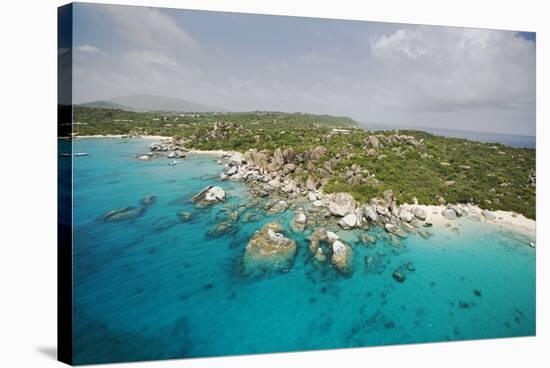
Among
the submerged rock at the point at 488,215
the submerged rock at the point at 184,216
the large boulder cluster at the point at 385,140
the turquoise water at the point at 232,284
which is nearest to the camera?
the turquoise water at the point at 232,284

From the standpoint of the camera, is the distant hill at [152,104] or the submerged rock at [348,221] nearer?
the distant hill at [152,104]

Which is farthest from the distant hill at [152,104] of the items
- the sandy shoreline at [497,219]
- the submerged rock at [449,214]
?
the submerged rock at [449,214]

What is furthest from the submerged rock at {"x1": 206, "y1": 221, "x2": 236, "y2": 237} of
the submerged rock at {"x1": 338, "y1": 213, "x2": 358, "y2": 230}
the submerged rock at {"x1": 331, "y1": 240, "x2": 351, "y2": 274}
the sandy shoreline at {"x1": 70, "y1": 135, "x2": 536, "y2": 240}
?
the submerged rock at {"x1": 338, "y1": 213, "x2": 358, "y2": 230}

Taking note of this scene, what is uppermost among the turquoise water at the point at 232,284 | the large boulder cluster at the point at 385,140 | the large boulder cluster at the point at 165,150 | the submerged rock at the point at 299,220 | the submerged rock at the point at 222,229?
the large boulder cluster at the point at 385,140

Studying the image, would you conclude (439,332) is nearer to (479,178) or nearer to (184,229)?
(479,178)

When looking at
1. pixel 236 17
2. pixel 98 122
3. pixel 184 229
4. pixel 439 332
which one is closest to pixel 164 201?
pixel 184 229

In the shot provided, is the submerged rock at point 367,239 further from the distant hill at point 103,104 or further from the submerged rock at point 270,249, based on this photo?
the distant hill at point 103,104
